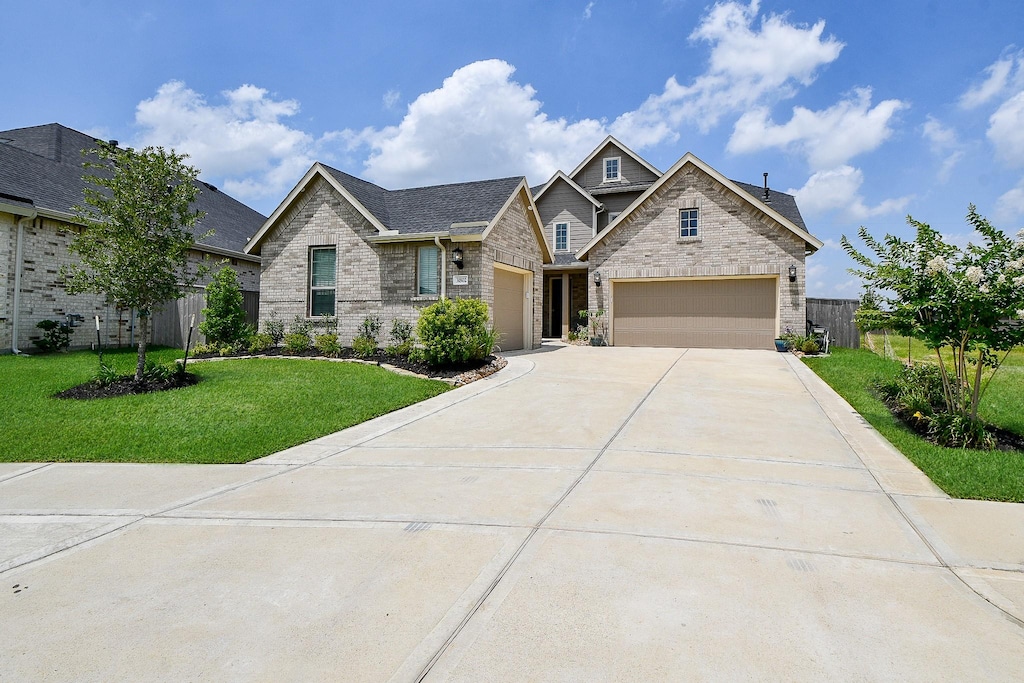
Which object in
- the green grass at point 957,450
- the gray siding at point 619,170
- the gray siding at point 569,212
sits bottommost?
the green grass at point 957,450

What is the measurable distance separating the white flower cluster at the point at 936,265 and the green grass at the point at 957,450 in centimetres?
201

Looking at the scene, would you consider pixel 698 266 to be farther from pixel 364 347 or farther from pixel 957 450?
pixel 957 450

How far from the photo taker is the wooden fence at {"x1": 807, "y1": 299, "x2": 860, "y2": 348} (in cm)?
1961

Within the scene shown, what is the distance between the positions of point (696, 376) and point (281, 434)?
7.86m

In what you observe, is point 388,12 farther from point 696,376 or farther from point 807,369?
point 807,369

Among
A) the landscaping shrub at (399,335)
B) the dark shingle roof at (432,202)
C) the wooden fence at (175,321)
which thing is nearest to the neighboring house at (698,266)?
the dark shingle roof at (432,202)

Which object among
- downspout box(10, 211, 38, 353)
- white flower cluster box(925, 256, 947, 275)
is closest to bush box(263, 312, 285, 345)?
downspout box(10, 211, 38, 353)

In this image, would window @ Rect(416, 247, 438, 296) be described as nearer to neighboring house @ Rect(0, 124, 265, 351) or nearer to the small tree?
the small tree

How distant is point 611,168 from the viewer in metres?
25.9

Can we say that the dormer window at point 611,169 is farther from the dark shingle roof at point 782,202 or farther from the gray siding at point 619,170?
the dark shingle roof at point 782,202

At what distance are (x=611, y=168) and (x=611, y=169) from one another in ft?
A: 0.15

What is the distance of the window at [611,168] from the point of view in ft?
84.6

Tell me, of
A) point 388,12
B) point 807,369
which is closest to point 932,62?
point 807,369

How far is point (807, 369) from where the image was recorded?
42.4 feet
